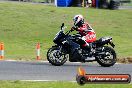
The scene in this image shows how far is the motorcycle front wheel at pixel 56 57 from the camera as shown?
1878 centimetres

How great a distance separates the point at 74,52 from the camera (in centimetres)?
1895

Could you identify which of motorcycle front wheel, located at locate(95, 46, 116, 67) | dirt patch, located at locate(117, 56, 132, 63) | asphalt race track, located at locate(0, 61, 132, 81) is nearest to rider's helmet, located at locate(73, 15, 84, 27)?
motorcycle front wheel, located at locate(95, 46, 116, 67)

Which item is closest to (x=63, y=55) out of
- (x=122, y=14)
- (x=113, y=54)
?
(x=113, y=54)

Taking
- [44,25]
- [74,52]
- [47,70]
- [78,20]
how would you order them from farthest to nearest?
[44,25] → [74,52] → [78,20] → [47,70]

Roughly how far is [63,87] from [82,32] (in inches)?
271

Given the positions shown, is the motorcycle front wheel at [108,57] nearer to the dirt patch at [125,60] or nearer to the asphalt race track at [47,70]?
the asphalt race track at [47,70]

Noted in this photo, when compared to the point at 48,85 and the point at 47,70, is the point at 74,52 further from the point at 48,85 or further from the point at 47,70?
the point at 48,85

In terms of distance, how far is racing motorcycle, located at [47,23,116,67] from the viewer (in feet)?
61.7

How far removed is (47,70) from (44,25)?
2098 cm

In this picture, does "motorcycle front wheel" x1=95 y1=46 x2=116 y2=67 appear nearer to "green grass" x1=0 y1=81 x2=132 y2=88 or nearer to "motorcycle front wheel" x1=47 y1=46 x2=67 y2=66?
"motorcycle front wheel" x1=47 y1=46 x2=67 y2=66

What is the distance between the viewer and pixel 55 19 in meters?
40.3

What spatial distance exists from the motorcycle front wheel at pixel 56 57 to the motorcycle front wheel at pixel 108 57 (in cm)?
128

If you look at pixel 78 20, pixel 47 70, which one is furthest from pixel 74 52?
pixel 47 70

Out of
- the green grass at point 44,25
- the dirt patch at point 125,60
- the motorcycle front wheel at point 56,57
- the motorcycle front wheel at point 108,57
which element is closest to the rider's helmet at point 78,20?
the motorcycle front wheel at point 56,57
